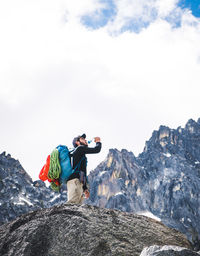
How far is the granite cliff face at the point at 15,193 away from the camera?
155 meters

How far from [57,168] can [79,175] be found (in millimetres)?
691

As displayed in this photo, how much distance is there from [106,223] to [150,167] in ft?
641

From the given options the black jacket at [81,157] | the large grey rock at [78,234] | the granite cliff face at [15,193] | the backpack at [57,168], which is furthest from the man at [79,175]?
the granite cliff face at [15,193]

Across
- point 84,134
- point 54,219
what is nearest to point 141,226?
point 54,219

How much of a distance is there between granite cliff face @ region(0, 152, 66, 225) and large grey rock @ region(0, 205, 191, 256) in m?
154

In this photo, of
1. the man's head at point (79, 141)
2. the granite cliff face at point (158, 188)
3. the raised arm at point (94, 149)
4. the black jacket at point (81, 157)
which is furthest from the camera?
the granite cliff face at point (158, 188)

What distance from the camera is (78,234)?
5.94 meters

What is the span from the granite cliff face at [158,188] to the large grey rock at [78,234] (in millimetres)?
146444

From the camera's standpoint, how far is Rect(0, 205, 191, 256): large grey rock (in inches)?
227

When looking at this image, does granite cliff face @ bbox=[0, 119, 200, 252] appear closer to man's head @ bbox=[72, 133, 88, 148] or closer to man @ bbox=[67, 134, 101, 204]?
man's head @ bbox=[72, 133, 88, 148]

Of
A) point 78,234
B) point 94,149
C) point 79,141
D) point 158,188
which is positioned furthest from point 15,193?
point 78,234

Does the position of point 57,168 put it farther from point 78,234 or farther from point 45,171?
point 78,234

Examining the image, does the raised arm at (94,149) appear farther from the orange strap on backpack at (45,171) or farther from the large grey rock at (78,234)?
the large grey rock at (78,234)

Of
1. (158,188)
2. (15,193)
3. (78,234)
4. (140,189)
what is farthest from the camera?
(140,189)
